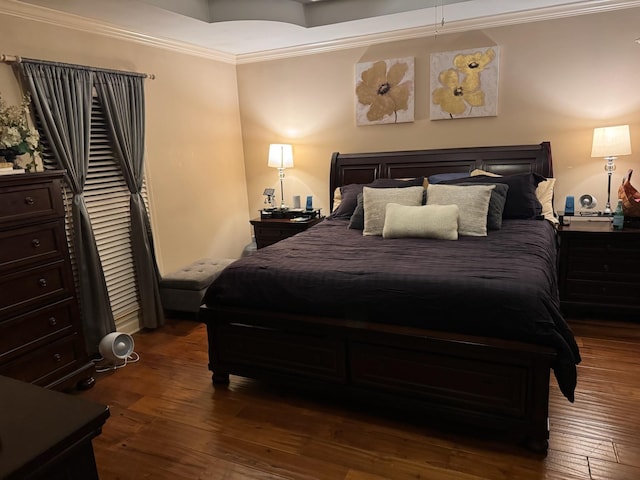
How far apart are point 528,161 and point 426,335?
245cm

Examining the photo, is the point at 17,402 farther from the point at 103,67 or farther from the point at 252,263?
the point at 103,67

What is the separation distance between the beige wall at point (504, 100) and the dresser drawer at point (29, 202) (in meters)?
2.77

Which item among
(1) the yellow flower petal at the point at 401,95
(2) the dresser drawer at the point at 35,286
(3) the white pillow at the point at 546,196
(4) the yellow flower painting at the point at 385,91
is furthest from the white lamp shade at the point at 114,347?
(3) the white pillow at the point at 546,196

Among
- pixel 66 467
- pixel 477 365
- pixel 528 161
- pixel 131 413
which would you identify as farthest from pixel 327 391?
pixel 528 161

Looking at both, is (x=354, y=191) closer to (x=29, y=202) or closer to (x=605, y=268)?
(x=605, y=268)

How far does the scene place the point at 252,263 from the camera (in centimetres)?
275

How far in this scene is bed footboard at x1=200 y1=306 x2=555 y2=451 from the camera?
211 centimetres

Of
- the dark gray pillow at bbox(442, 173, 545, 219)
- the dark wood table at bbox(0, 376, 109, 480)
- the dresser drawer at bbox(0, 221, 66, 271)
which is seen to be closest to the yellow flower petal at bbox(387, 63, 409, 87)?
the dark gray pillow at bbox(442, 173, 545, 219)

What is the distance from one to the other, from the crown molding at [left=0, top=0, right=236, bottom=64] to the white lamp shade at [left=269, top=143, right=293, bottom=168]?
1156 mm

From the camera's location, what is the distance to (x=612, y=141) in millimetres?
3504

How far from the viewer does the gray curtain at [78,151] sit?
3.04 meters

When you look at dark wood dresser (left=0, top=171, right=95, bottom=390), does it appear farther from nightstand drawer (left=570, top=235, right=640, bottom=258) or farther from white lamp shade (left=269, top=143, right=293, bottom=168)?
nightstand drawer (left=570, top=235, right=640, bottom=258)

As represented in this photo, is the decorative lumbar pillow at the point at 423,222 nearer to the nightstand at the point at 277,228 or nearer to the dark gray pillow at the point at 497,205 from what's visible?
the dark gray pillow at the point at 497,205

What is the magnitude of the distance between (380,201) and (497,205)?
2.85 ft
